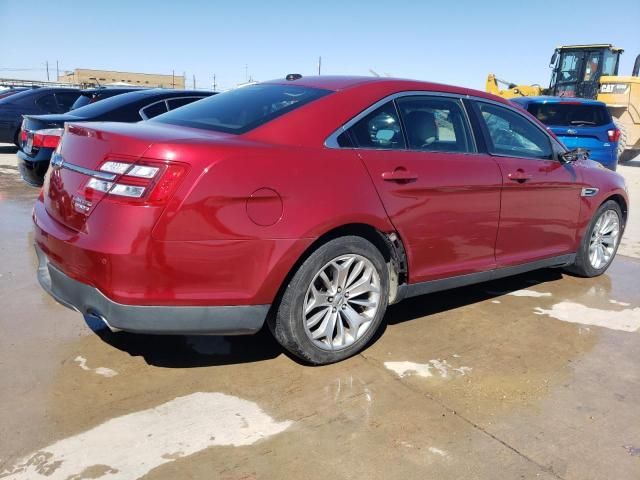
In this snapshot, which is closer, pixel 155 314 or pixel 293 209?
pixel 155 314

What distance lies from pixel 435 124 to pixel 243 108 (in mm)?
1210

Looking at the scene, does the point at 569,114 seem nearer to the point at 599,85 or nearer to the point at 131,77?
the point at 599,85

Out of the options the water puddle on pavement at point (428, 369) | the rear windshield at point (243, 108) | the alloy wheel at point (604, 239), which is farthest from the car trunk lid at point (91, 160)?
the alloy wheel at point (604, 239)

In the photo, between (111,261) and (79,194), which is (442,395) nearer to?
(111,261)

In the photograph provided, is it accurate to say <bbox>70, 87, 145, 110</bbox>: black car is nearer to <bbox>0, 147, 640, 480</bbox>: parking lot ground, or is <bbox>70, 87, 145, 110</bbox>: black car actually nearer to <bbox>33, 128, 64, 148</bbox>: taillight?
<bbox>33, 128, 64, 148</bbox>: taillight

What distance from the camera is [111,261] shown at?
2525mm

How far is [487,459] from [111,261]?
183 cm

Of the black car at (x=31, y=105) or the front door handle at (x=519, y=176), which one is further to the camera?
the black car at (x=31, y=105)

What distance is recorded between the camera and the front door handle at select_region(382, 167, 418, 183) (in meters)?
3.20

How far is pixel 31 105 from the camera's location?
12242mm

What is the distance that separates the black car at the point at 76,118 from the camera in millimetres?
5719

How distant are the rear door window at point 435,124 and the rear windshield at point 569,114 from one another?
22.7 feet

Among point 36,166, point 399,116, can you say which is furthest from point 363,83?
point 36,166

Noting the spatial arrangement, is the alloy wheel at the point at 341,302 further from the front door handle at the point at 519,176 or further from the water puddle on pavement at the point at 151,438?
the front door handle at the point at 519,176
